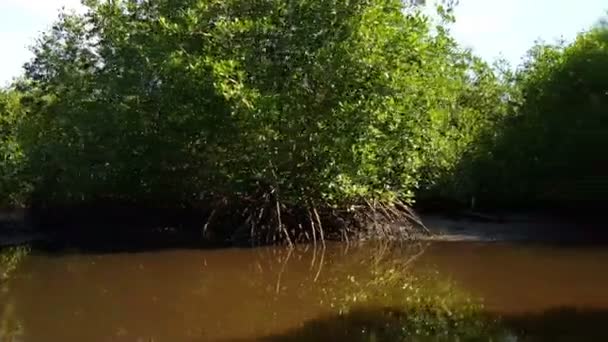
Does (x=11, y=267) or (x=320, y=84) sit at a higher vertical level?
(x=320, y=84)

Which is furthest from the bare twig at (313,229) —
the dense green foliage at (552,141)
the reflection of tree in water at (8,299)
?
the reflection of tree in water at (8,299)

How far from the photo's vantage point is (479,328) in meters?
10.5

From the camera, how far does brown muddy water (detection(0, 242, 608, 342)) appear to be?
423 inches

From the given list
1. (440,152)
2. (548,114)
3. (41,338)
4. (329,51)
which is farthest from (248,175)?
(41,338)

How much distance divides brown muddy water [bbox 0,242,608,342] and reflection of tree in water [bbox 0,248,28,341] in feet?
0.13

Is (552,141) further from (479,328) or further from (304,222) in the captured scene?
(479,328)

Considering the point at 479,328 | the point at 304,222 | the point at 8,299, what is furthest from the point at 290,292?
the point at 304,222

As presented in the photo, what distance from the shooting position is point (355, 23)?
17938mm

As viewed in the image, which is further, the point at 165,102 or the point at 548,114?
the point at 548,114

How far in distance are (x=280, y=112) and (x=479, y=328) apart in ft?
29.9

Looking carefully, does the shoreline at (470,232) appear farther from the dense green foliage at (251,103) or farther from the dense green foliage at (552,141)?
the dense green foliage at (251,103)

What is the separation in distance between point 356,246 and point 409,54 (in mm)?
4355

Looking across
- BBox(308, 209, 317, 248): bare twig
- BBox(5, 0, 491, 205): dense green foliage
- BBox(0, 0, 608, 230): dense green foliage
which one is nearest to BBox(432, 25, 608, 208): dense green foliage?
BBox(0, 0, 608, 230): dense green foliage

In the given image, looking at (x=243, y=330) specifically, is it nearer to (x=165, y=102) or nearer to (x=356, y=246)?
(x=356, y=246)
